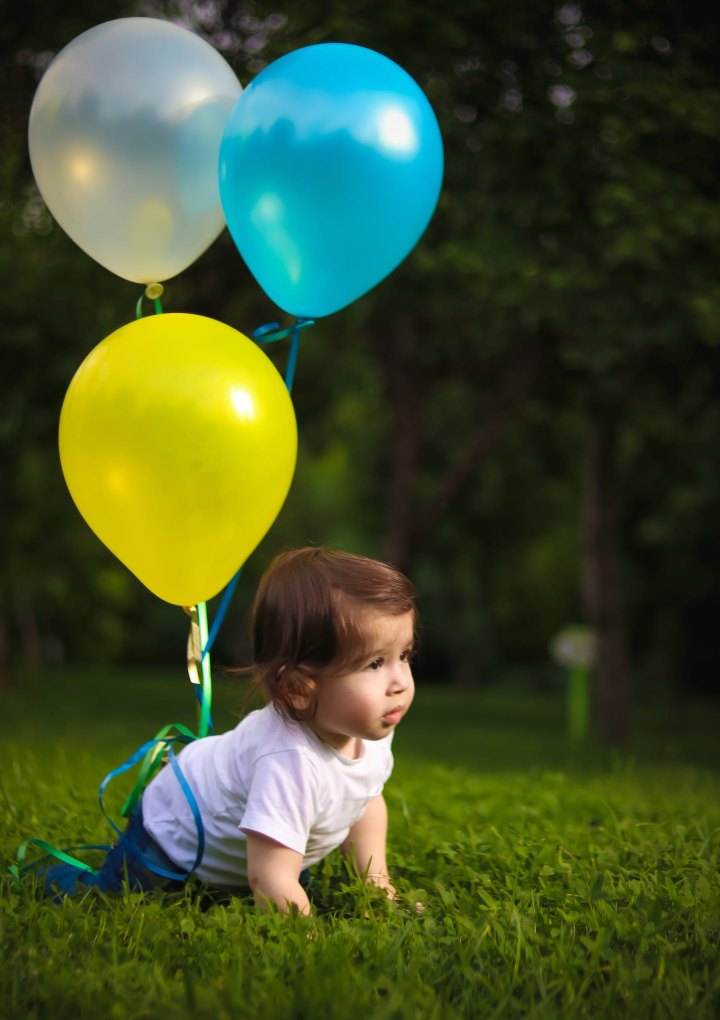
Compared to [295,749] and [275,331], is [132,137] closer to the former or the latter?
[275,331]

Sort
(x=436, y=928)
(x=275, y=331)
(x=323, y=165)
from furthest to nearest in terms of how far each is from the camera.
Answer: (x=275, y=331), (x=323, y=165), (x=436, y=928)

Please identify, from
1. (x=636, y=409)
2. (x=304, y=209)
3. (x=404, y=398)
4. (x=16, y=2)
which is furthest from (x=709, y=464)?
(x=304, y=209)

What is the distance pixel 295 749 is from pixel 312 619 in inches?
12.0

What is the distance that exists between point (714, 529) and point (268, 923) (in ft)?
36.4

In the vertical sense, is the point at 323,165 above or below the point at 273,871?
above

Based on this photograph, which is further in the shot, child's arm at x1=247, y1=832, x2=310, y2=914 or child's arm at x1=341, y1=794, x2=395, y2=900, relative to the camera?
child's arm at x1=341, y1=794, x2=395, y2=900

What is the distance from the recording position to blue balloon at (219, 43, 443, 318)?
2.74 m

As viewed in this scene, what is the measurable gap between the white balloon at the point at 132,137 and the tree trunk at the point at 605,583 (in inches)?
282

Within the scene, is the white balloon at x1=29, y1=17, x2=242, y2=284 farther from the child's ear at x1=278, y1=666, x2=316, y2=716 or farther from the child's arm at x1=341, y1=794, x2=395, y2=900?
the child's arm at x1=341, y1=794, x2=395, y2=900

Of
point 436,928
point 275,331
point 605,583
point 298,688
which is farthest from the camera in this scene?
point 605,583

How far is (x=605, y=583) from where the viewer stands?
9.71m

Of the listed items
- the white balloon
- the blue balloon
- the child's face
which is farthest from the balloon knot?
the child's face

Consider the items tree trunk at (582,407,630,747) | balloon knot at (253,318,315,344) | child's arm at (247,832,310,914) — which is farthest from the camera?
tree trunk at (582,407,630,747)

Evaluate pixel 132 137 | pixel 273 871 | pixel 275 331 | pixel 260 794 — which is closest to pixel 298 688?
pixel 260 794
